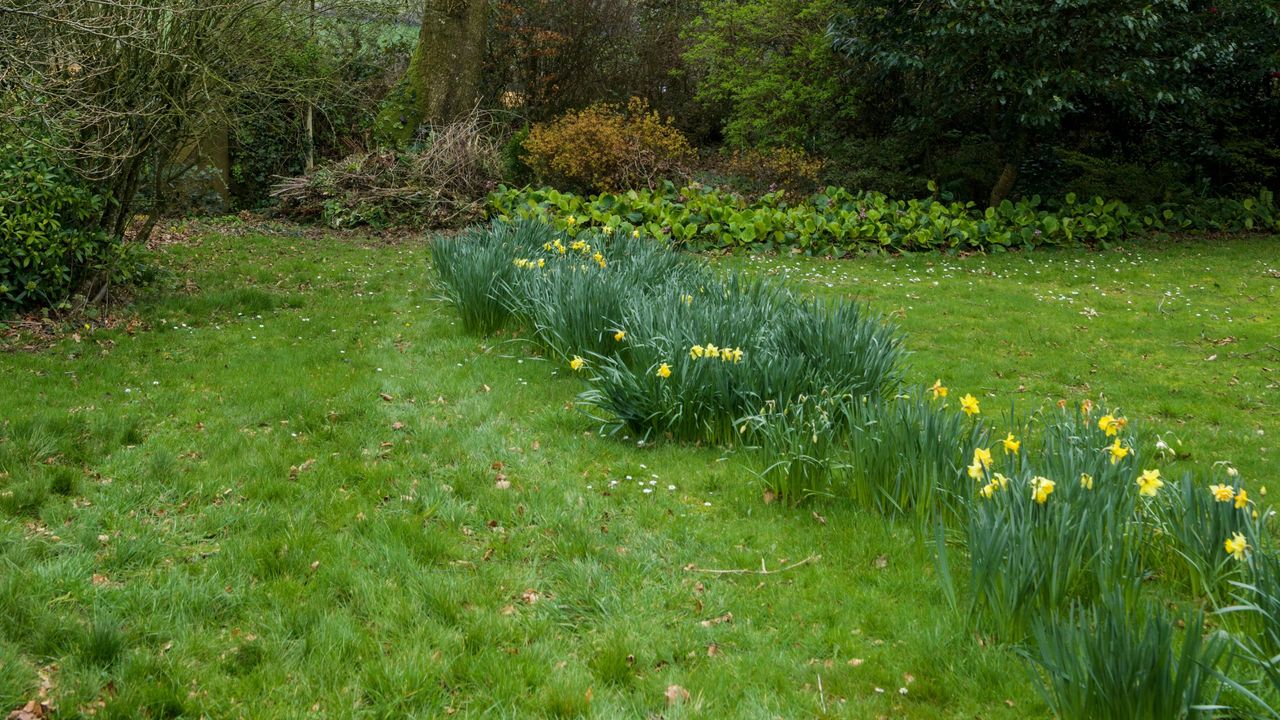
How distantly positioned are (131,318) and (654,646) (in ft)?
19.2

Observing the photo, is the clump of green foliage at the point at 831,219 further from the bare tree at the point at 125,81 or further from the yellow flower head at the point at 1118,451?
the yellow flower head at the point at 1118,451

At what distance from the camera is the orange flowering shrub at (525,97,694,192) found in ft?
41.6

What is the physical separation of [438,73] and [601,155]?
10.2 feet

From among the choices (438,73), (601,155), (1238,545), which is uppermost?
(438,73)

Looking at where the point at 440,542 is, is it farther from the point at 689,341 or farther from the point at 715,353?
the point at 689,341

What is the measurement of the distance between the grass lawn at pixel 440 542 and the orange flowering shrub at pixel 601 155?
19.9 feet

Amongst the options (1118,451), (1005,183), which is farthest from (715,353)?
(1005,183)

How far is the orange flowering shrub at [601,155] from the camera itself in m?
12.7

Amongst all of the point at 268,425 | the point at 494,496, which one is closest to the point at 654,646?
the point at 494,496

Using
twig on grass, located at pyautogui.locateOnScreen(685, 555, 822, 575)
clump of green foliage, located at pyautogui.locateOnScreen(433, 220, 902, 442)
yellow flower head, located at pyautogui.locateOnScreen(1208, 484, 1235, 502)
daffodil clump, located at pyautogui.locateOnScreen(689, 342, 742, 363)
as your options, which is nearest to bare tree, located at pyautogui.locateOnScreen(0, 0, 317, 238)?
clump of green foliage, located at pyautogui.locateOnScreen(433, 220, 902, 442)

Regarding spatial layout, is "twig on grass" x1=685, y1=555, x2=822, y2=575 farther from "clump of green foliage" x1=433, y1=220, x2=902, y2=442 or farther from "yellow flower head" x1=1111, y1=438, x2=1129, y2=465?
"yellow flower head" x1=1111, y1=438, x2=1129, y2=465

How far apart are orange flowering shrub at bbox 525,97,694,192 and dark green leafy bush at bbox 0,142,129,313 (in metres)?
6.52

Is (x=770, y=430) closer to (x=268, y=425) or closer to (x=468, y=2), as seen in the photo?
(x=268, y=425)

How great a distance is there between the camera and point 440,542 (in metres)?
3.60
